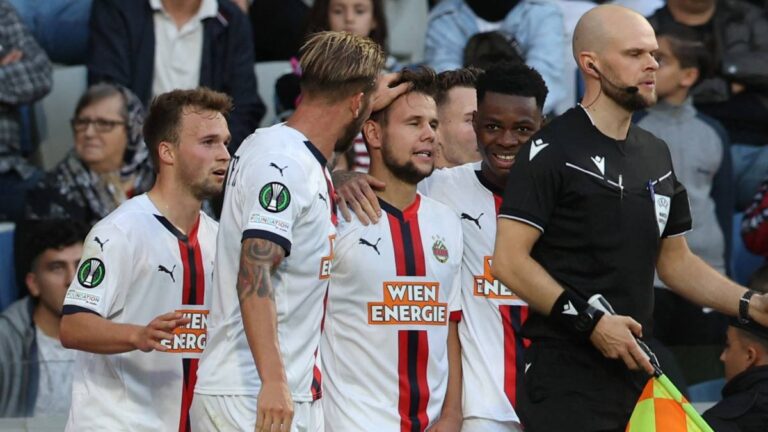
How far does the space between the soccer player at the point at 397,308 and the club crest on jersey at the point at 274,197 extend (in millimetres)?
870

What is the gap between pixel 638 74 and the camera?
17.5 ft

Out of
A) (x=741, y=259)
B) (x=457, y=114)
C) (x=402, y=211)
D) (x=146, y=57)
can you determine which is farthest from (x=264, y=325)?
(x=741, y=259)

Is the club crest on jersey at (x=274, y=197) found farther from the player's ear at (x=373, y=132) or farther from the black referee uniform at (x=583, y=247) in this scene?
the player's ear at (x=373, y=132)

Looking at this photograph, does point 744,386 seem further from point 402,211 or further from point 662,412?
point 402,211

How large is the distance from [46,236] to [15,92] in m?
1.22

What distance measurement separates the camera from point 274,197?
5.01 m

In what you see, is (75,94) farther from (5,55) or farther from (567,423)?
(567,423)

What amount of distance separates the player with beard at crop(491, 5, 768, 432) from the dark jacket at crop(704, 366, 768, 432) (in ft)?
2.95

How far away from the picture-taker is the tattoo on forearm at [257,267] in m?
4.89

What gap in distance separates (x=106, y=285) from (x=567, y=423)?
1830 mm

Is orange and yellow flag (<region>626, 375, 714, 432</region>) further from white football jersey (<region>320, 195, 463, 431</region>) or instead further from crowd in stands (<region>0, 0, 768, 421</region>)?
crowd in stands (<region>0, 0, 768, 421</region>)

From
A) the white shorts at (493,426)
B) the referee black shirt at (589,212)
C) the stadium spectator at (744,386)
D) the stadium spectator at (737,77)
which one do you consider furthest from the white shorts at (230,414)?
the stadium spectator at (737,77)

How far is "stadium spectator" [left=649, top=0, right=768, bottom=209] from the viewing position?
9789 millimetres

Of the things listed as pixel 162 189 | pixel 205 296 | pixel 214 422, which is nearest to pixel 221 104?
pixel 162 189
